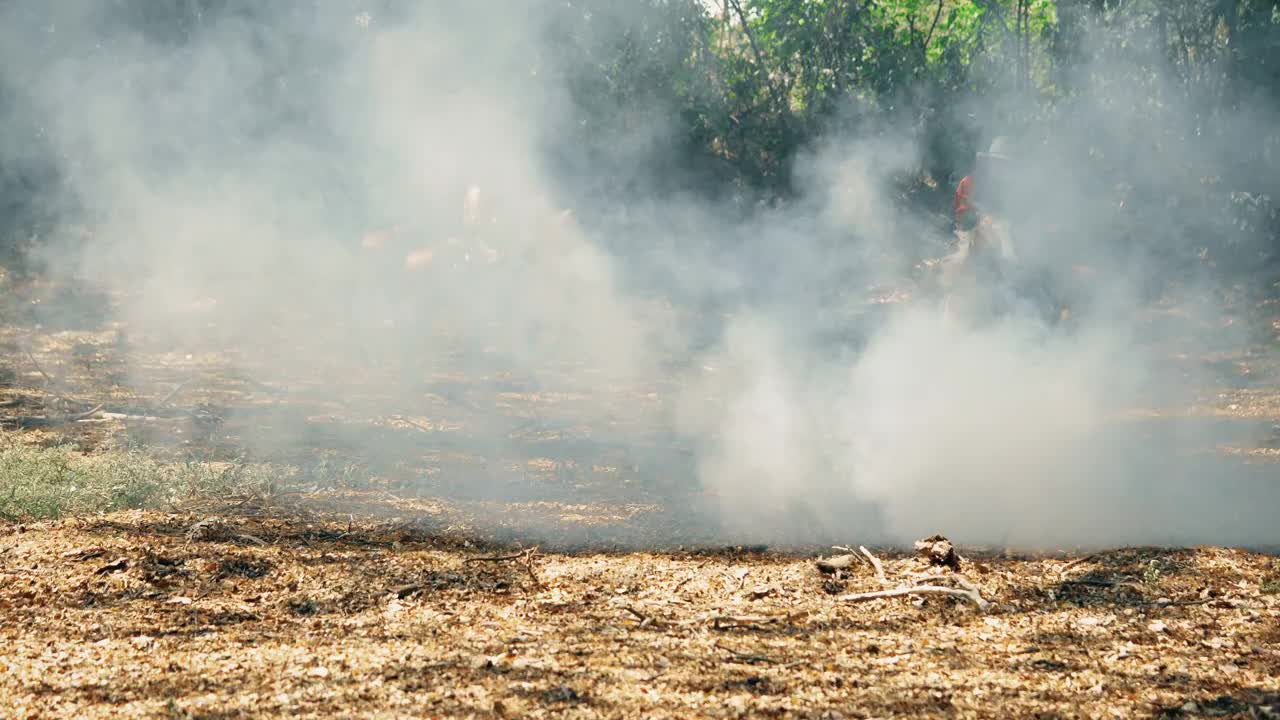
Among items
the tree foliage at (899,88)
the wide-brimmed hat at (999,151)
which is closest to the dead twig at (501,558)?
the tree foliage at (899,88)

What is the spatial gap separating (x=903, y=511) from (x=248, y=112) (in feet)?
23.2

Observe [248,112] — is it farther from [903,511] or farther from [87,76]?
[903,511]

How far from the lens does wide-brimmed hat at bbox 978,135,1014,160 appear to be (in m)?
10.8

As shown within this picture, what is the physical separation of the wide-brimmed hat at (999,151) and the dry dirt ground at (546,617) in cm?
607

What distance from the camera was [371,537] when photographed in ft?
15.7

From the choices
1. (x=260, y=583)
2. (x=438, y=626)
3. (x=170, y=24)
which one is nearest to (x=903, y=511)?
(x=438, y=626)

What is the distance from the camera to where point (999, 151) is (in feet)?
36.4

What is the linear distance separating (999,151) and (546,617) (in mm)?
8915

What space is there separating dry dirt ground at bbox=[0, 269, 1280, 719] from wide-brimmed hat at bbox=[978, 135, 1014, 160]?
19.9ft

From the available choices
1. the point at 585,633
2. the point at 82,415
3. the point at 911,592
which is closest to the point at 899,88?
the point at 82,415

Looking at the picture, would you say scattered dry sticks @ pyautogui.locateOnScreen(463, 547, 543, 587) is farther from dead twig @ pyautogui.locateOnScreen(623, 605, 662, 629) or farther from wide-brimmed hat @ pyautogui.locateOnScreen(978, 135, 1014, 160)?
wide-brimmed hat @ pyautogui.locateOnScreen(978, 135, 1014, 160)

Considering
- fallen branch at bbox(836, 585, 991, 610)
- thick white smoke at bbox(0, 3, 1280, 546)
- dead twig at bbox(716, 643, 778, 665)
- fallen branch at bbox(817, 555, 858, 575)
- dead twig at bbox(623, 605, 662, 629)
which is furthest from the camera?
thick white smoke at bbox(0, 3, 1280, 546)

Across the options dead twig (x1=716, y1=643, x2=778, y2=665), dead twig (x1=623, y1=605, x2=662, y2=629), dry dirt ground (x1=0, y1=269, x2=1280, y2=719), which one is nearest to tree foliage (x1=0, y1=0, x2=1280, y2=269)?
dry dirt ground (x1=0, y1=269, x2=1280, y2=719)

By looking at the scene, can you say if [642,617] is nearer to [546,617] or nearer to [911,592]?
[546,617]
